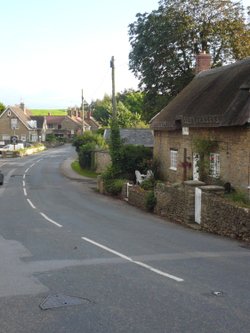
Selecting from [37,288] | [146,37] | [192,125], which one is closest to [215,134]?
[192,125]

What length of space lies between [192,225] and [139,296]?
11.7 meters

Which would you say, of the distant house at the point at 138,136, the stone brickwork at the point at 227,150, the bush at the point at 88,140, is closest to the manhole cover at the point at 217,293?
the stone brickwork at the point at 227,150

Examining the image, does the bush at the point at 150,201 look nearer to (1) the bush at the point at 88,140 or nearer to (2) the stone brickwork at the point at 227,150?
(2) the stone brickwork at the point at 227,150

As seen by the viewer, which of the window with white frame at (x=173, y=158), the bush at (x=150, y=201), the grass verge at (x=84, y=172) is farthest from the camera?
the grass verge at (x=84, y=172)

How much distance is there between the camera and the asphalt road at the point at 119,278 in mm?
Result: 7070

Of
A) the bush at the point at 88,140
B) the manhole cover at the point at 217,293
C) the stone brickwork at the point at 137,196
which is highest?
the bush at the point at 88,140

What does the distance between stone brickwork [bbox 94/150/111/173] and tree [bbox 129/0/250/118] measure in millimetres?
7496

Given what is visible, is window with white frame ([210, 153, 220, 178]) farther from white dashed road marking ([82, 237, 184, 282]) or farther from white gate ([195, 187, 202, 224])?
white dashed road marking ([82, 237, 184, 282])

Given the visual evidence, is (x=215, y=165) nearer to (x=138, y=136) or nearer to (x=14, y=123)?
(x=138, y=136)

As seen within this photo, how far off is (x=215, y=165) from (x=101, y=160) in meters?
26.0

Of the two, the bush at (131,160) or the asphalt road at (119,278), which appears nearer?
the asphalt road at (119,278)

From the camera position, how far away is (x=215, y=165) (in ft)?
79.8

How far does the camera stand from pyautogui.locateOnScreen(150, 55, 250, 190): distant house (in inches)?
853

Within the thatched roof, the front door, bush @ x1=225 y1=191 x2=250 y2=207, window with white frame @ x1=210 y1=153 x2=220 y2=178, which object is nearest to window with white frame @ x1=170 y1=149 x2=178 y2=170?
the thatched roof
